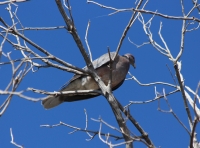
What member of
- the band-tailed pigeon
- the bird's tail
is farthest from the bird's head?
the bird's tail

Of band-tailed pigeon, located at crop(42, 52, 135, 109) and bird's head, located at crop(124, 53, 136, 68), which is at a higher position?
bird's head, located at crop(124, 53, 136, 68)

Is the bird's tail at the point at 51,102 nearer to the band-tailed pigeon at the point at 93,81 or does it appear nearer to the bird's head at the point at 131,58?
the band-tailed pigeon at the point at 93,81

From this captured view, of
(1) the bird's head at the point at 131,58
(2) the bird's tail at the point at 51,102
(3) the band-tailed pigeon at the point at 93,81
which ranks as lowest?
(2) the bird's tail at the point at 51,102

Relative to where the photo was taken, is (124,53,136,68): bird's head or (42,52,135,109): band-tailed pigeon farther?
(124,53,136,68): bird's head

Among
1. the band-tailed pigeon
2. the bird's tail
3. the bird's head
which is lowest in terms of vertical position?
the bird's tail

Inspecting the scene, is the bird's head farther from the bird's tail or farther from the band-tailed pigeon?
the bird's tail

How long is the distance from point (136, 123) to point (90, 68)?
719mm

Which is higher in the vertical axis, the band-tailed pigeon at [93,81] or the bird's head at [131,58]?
the bird's head at [131,58]

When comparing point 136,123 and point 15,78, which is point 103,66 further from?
point 15,78

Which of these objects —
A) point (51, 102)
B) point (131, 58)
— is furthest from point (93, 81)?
point (131, 58)

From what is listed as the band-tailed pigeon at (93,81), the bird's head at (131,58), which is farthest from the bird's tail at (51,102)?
the bird's head at (131,58)

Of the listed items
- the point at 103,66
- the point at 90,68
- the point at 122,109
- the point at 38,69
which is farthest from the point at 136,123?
the point at 103,66

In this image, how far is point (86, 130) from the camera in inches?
154

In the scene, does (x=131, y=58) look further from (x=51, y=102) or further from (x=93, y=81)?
(x=51, y=102)
